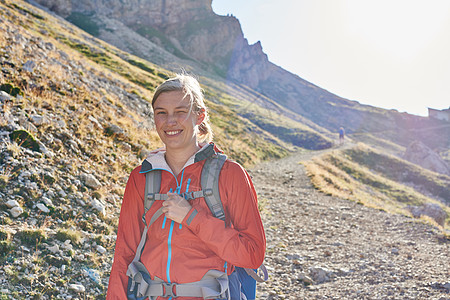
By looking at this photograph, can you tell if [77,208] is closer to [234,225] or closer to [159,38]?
[234,225]

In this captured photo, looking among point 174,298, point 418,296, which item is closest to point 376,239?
point 418,296

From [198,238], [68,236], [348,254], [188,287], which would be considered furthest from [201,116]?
[348,254]

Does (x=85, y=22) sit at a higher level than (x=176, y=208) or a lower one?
higher

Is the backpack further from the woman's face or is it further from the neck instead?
the woman's face

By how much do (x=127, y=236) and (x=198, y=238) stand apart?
833mm

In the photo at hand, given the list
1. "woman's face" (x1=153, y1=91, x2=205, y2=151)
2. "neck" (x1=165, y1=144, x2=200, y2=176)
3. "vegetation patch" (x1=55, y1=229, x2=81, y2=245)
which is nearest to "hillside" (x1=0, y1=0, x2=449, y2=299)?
"vegetation patch" (x1=55, y1=229, x2=81, y2=245)

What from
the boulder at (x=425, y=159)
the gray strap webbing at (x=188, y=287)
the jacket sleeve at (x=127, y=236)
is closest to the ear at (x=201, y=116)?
the jacket sleeve at (x=127, y=236)

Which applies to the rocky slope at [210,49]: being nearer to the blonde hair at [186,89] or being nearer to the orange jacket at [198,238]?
the blonde hair at [186,89]

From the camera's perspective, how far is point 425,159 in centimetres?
7225

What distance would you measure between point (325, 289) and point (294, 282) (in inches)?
28.5

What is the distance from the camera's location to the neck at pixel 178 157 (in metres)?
3.15

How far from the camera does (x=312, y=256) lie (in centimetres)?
909

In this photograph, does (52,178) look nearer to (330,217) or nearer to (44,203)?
(44,203)

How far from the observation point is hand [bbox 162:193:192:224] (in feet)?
8.76
